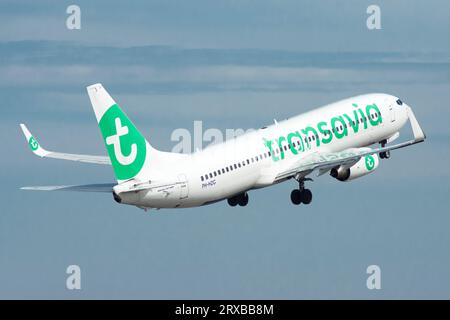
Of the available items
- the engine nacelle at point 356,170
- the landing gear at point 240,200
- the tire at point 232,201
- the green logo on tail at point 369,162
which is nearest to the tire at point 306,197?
the engine nacelle at point 356,170

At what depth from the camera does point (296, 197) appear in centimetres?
12038

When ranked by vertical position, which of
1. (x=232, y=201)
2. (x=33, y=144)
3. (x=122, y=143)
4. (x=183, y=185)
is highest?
(x=33, y=144)

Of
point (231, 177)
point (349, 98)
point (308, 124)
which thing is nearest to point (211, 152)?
point (231, 177)

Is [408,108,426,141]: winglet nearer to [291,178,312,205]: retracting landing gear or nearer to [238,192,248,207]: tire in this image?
[291,178,312,205]: retracting landing gear

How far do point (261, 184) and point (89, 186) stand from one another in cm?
1240

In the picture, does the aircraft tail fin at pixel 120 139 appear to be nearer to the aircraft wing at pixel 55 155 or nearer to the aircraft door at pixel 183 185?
the aircraft door at pixel 183 185

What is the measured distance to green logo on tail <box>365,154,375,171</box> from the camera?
122 metres

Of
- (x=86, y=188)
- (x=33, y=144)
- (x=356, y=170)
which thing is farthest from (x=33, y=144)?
(x=356, y=170)

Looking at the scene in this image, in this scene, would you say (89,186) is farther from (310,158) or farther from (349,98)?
(349,98)

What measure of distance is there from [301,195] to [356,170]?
4.66m

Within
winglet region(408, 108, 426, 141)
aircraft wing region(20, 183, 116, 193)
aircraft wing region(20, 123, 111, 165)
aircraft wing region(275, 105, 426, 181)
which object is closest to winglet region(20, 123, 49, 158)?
aircraft wing region(20, 123, 111, 165)

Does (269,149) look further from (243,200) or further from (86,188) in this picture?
(86,188)

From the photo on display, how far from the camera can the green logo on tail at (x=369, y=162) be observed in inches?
4815

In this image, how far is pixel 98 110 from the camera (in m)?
105
